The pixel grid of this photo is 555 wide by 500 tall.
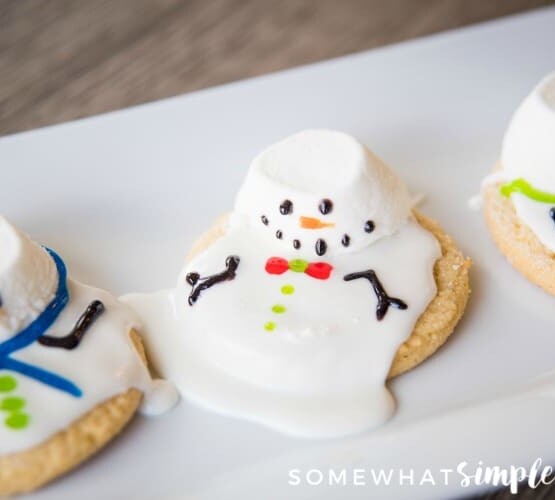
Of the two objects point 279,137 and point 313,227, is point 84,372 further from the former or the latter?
point 279,137

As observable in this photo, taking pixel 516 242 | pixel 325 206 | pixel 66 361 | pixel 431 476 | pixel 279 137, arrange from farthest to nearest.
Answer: pixel 279 137 < pixel 516 242 < pixel 325 206 < pixel 66 361 < pixel 431 476

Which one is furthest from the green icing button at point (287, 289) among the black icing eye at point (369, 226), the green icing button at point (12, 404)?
the green icing button at point (12, 404)

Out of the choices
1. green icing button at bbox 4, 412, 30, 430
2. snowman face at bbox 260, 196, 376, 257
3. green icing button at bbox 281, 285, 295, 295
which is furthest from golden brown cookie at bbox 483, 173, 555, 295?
green icing button at bbox 4, 412, 30, 430

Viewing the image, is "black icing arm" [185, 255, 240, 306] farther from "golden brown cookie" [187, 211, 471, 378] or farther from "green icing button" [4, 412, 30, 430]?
"green icing button" [4, 412, 30, 430]

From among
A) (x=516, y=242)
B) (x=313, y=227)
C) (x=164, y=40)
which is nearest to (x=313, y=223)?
(x=313, y=227)

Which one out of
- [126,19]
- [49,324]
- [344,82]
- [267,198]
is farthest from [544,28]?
[49,324]

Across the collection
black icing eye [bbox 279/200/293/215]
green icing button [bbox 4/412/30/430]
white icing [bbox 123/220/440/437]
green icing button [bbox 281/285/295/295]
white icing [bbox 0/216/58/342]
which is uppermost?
white icing [bbox 0/216/58/342]

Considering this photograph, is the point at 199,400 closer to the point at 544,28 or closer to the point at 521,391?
the point at 521,391
